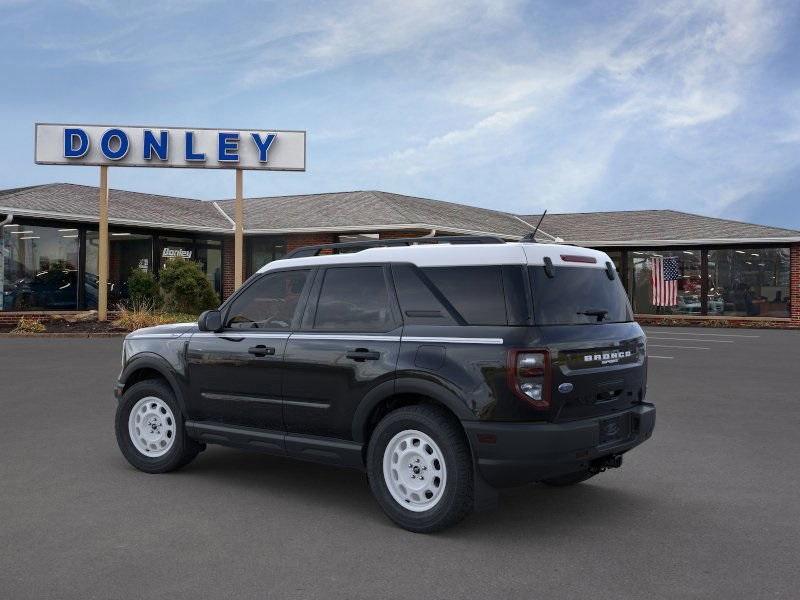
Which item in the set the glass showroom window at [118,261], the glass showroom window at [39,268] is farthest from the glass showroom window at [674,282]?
the glass showroom window at [39,268]

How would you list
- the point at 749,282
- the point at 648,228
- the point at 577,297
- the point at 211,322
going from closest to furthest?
the point at 577,297 → the point at 211,322 → the point at 749,282 → the point at 648,228

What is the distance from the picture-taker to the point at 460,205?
38156mm

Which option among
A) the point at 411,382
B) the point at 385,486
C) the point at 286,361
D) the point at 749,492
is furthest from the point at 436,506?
the point at 749,492

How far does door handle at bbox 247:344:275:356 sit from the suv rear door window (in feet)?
4.80

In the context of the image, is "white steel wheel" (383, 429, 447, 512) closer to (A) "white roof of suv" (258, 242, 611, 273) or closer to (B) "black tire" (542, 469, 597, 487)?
(A) "white roof of suv" (258, 242, 611, 273)

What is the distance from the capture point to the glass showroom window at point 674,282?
106 ft

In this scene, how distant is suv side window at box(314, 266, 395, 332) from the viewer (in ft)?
18.8

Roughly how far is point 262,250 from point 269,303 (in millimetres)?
25691

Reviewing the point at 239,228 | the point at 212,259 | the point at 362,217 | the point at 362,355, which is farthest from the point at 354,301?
the point at 212,259

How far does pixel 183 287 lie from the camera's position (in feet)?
84.0

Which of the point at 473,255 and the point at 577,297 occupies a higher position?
the point at 473,255

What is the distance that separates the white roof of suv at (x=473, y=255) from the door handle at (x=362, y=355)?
0.68 metres

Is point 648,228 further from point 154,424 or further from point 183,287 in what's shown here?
point 154,424

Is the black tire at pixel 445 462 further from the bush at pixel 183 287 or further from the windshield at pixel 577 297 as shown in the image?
the bush at pixel 183 287
